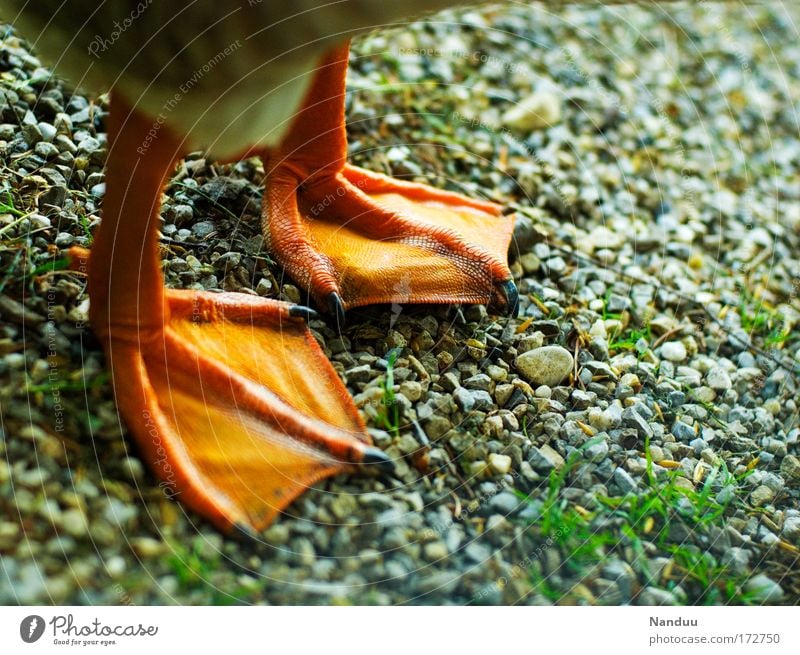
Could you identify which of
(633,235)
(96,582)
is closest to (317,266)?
(96,582)

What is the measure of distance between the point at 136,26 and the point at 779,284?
1.21m

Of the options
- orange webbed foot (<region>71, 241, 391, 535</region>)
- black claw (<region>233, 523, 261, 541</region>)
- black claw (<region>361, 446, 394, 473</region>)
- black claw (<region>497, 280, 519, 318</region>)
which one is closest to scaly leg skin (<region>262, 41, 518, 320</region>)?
black claw (<region>497, 280, 519, 318</region>)

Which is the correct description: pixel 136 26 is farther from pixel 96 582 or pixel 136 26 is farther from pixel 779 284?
pixel 779 284

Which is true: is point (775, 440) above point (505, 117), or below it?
below

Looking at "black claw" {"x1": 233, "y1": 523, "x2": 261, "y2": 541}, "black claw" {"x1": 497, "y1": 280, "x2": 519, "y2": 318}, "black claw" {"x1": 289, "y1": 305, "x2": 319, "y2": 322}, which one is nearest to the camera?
"black claw" {"x1": 233, "y1": 523, "x2": 261, "y2": 541}

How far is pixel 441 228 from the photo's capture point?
1248 mm

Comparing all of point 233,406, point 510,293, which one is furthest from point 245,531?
point 510,293

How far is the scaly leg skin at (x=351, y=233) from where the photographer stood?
3.84 ft

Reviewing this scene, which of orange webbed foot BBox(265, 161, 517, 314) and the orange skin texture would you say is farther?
orange webbed foot BBox(265, 161, 517, 314)

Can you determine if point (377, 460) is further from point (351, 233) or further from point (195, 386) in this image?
point (351, 233)

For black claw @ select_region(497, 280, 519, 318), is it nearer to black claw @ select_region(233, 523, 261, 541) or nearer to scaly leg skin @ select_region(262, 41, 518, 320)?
scaly leg skin @ select_region(262, 41, 518, 320)

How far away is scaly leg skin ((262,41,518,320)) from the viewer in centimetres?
117

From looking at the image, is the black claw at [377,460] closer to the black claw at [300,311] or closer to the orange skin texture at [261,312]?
the orange skin texture at [261,312]

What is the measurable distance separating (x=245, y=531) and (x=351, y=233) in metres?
0.52
